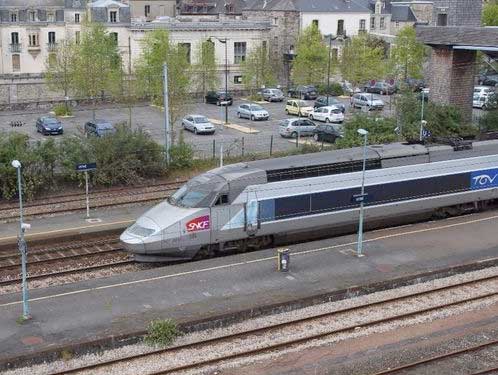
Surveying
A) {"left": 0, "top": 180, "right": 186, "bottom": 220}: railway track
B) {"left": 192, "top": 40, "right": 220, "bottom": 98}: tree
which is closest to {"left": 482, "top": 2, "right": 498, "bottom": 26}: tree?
{"left": 192, "top": 40, "right": 220, "bottom": 98}: tree

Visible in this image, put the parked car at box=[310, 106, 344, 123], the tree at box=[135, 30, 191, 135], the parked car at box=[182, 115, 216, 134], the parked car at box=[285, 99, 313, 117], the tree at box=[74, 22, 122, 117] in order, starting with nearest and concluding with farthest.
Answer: the tree at box=[135, 30, 191, 135], the parked car at box=[182, 115, 216, 134], the parked car at box=[310, 106, 344, 123], the parked car at box=[285, 99, 313, 117], the tree at box=[74, 22, 122, 117]

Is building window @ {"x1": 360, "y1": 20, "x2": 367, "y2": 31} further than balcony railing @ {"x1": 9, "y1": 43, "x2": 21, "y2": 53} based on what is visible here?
Yes

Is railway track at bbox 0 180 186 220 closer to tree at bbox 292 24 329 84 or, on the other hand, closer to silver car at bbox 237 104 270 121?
silver car at bbox 237 104 270 121

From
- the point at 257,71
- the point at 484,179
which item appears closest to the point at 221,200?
the point at 484,179

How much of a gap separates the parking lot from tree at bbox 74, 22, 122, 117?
2.01m

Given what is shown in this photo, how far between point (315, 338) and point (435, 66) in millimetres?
23059

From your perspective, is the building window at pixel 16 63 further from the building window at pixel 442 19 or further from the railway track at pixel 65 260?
the railway track at pixel 65 260

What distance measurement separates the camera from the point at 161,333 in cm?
1602

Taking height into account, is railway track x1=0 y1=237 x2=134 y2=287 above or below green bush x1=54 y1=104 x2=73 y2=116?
below

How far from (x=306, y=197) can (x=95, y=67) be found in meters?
35.4

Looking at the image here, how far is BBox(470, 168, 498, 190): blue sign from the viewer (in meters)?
25.7

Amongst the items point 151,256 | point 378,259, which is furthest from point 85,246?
point 378,259

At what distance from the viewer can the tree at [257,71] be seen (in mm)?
63156

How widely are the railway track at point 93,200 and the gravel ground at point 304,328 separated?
12869 mm
